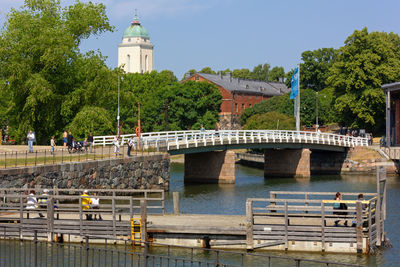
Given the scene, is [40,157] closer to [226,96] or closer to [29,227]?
[29,227]

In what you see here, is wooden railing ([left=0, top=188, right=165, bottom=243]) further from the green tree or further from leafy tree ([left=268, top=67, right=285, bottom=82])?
leafy tree ([left=268, top=67, right=285, bottom=82])

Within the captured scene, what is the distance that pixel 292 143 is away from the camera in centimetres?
7181

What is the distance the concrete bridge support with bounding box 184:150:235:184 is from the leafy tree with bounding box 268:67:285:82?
111752 millimetres

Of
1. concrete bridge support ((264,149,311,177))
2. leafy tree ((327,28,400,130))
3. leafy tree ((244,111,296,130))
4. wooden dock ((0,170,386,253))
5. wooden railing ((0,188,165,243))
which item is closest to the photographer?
wooden dock ((0,170,386,253))

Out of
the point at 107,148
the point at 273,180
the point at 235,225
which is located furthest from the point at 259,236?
the point at 273,180

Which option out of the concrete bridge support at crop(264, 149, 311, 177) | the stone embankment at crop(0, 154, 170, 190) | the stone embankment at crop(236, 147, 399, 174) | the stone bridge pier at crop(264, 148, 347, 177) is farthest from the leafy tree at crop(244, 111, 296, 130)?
the stone embankment at crop(0, 154, 170, 190)

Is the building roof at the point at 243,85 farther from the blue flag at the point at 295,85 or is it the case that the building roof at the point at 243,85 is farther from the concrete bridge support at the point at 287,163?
the concrete bridge support at the point at 287,163

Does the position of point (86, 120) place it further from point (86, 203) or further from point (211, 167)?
point (86, 203)

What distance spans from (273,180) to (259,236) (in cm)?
4321

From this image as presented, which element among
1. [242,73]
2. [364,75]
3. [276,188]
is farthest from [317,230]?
[242,73]

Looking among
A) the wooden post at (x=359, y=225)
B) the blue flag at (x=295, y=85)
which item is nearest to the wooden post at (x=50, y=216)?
the wooden post at (x=359, y=225)

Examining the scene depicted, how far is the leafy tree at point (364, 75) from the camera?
88.2m

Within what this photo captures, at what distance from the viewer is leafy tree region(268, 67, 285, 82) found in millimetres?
179125

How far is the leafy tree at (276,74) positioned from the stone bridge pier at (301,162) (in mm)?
95929
